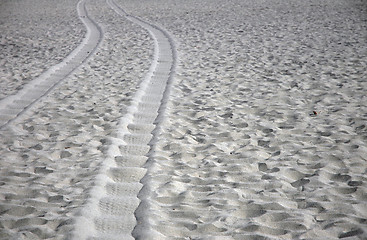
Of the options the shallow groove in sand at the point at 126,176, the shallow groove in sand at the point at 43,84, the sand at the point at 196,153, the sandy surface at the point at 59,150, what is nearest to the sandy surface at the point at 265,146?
the sand at the point at 196,153

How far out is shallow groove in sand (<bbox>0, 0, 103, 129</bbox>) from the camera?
6.34m

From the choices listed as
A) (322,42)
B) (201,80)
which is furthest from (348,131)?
(322,42)

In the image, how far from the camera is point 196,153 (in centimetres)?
Result: 482

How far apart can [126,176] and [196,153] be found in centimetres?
108

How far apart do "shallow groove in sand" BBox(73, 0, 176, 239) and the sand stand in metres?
0.02

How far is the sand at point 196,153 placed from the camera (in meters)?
3.45

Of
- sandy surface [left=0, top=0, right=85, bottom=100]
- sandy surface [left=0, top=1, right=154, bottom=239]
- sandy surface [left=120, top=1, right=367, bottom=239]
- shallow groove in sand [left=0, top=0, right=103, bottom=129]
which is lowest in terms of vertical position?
sandy surface [left=0, top=0, right=85, bottom=100]

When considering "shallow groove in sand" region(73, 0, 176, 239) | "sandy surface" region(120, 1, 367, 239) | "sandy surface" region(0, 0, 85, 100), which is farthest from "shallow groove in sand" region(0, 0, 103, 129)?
"sandy surface" region(120, 1, 367, 239)

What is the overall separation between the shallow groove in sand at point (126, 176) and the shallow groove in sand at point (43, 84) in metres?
2.06

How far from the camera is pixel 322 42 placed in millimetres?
11422

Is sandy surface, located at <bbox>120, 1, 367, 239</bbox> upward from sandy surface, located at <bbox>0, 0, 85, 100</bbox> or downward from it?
upward

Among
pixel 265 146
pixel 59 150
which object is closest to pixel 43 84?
pixel 59 150

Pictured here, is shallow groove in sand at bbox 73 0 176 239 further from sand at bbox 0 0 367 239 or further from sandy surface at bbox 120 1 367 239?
sandy surface at bbox 120 1 367 239

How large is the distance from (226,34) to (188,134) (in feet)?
29.4
